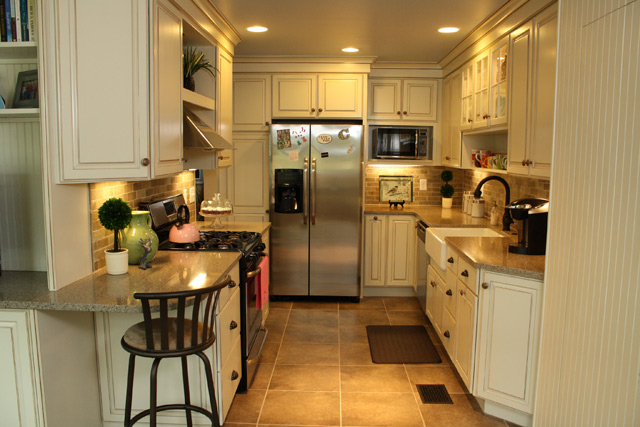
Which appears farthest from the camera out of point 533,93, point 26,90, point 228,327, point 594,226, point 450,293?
point 450,293

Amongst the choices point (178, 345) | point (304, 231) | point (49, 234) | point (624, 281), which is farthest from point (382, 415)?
point (304, 231)

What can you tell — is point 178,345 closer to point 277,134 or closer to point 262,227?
point 262,227

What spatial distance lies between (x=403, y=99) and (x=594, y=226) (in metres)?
3.56

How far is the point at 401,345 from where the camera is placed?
3.96 meters

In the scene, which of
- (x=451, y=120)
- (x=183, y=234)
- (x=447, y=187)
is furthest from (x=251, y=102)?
(x=183, y=234)

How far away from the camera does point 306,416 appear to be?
291 cm

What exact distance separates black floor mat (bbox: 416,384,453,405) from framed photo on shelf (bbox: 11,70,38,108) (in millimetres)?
2710

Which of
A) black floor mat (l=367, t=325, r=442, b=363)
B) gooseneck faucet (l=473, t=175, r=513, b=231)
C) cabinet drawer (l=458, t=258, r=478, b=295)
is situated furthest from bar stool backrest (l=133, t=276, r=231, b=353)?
gooseneck faucet (l=473, t=175, r=513, b=231)

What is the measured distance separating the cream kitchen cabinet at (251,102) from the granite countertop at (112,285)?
2.48 metres

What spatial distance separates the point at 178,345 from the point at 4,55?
64.4 inches

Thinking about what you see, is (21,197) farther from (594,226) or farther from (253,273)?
(594,226)

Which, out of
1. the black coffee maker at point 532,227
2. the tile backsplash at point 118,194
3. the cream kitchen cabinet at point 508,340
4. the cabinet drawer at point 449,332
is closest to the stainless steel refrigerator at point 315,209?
the tile backsplash at point 118,194

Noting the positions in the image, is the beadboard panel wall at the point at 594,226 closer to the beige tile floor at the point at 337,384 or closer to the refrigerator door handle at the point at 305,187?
the beige tile floor at the point at 337,384

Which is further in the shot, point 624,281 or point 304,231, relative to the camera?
point 304,231
